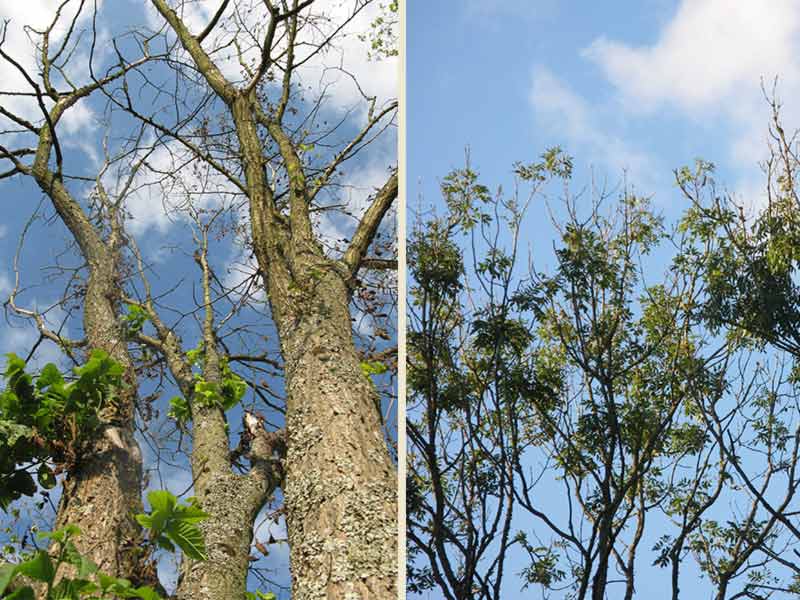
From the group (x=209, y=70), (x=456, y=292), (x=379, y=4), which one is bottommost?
(x=456, y=292)

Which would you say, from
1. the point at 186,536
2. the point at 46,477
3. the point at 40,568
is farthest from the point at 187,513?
the point at 46,477

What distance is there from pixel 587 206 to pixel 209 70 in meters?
1.97

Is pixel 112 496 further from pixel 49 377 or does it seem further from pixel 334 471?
pixel 334 471

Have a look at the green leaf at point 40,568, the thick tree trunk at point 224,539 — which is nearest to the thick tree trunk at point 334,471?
the green leaf at point 40,568

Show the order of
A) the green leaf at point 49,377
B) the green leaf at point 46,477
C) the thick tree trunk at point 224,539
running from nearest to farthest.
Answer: the thick tree trunk at point 224,539
the green leaf at point 49,377
the green leaf at point 46,477

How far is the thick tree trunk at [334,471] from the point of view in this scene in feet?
5.19

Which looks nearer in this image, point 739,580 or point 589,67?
point 739,580

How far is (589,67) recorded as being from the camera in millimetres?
1761

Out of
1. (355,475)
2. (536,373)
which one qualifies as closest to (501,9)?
(536,373)

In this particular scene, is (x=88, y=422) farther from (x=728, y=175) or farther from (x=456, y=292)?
(x=728, y=175)

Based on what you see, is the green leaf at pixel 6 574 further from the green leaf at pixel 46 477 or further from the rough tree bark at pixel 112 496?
the green leaf at pixel 46 477

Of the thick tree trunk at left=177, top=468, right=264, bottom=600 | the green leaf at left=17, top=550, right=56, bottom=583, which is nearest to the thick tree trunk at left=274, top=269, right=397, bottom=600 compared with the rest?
the green leaf at left=17, top=550, right=56, bottom=583

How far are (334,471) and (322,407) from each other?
0.65ft

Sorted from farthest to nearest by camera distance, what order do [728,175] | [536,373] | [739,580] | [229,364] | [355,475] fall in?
[229,364] < [355,475] < [536,373] < [728,175] < [739,580]
